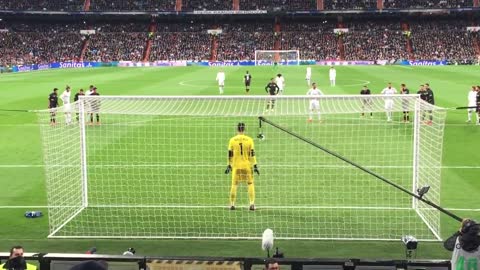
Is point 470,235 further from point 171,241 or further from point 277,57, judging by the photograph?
point 277,57

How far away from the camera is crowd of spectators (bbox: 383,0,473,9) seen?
78331 millimetres

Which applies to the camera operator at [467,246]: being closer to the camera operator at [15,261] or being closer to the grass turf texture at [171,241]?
the grass turf texture at [171,241]

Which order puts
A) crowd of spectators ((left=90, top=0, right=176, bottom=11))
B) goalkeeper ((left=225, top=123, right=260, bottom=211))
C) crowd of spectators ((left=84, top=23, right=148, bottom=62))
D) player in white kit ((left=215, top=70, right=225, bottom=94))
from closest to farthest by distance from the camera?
goalkeeper ((left=225, top=123, right=260, bottom=211)) → player in white kit ((left=215, top=70, right=225, bottom=94)) → crowd of spectators ((left=84, top=23, right=148, bottom=62)) → crowd of spectators ((left=90, top=0, right=176, bottom=11))

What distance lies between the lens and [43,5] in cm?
8112

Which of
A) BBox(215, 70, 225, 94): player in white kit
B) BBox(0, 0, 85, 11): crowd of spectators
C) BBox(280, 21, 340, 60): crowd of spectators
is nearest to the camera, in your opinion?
BBox(215, 70, 225, 94): player in white kit

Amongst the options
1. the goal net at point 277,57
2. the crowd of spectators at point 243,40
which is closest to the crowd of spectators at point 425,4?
the goal net at point 277,57

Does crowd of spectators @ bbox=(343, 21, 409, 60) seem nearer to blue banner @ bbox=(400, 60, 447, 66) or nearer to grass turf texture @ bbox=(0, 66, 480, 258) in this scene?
blue banner @ bbox=(400, 60, 447, 66)

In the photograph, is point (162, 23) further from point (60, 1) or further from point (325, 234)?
point (325, 234)

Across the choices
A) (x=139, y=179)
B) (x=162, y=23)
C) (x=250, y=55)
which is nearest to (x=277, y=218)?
(x=139, y=179)

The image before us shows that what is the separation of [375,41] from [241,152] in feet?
224

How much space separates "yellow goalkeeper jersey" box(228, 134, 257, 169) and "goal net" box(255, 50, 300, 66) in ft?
194

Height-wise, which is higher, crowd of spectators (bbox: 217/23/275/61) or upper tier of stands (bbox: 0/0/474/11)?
upper tier of stands (bbox: 0/0/474/11)

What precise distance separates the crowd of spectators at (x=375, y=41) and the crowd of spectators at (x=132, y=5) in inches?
1048

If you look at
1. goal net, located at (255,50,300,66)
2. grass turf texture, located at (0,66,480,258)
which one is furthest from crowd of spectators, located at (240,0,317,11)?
grass turf texture, located at (0,66,480,258)
